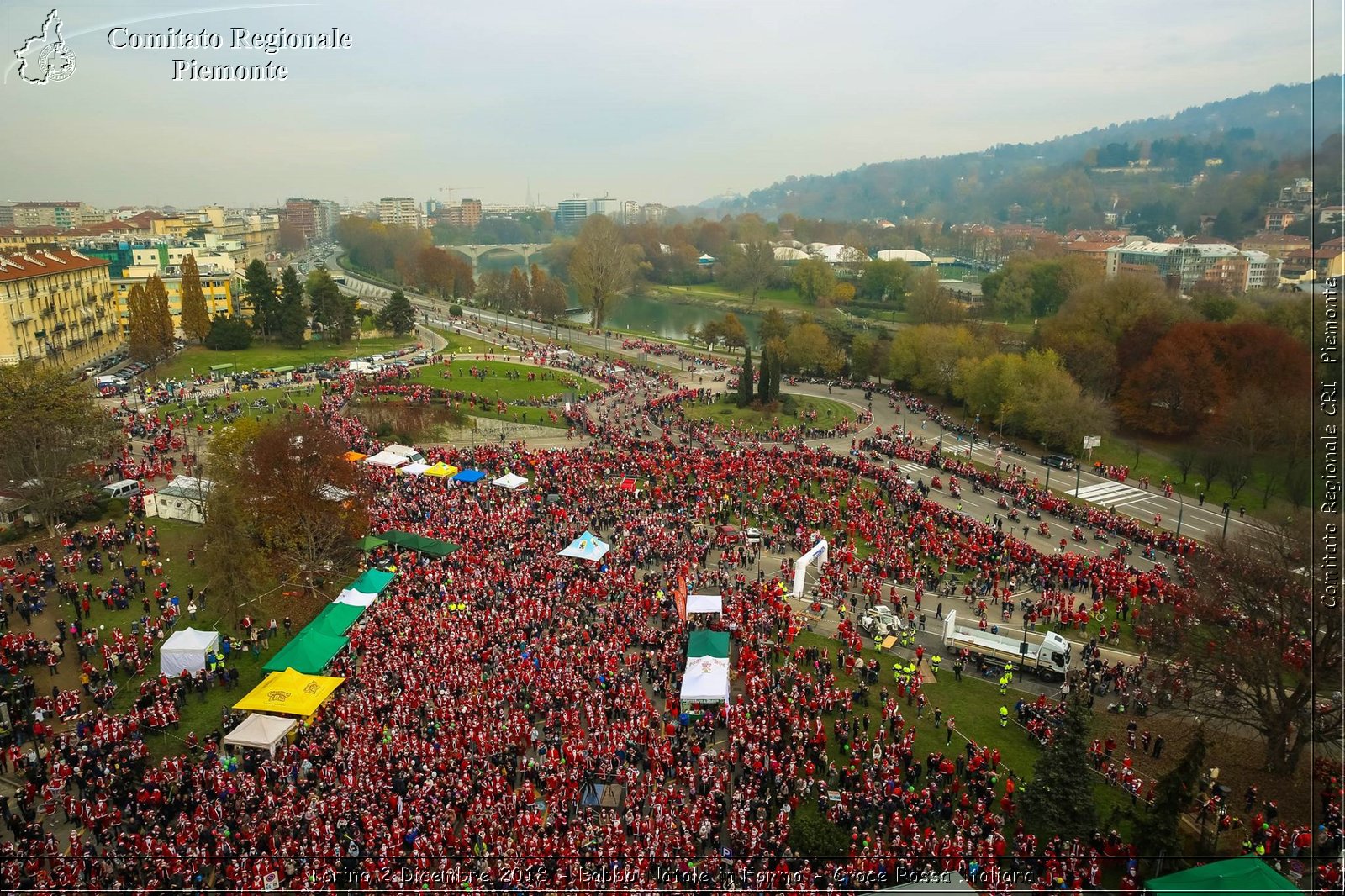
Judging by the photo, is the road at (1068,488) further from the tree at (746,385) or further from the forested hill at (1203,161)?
the forested hill at (1203,161)

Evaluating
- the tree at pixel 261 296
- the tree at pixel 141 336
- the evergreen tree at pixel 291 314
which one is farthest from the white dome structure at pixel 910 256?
the tree at pixel 141 336

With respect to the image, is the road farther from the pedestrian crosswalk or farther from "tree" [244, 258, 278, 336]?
"tree" [244, 258, 278, 336]

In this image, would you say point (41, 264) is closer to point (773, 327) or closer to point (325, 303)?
point (325, 303)

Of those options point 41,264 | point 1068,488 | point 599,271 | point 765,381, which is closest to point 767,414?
point 765,381

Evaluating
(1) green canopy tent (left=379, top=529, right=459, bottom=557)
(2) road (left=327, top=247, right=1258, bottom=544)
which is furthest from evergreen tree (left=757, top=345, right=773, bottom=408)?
(1) green canopy tent (left=379, top=529, right=459, bottom=557)

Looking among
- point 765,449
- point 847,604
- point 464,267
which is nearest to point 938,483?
point 765,449
